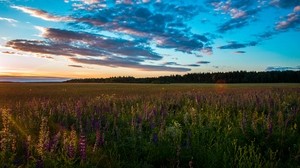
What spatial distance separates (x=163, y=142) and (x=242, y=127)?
187 centimetres

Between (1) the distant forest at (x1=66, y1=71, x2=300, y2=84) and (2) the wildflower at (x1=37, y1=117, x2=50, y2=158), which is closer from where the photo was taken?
(2) the wildflower at (x1=37, y1=117, x2=50, y2=158)

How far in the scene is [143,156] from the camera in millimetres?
4789

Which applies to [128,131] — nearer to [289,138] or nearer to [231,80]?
[289,138]

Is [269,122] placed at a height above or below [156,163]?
above

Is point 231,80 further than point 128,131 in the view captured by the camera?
Yes

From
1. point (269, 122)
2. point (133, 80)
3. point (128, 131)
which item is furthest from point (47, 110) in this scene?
point (133, 80)

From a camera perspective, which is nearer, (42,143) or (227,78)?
(42,143)

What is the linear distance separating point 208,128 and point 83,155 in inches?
127

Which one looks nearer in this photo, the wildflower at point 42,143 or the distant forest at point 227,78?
the wildflower at point 42,143

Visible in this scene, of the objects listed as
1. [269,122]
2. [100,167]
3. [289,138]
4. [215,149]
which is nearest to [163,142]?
[215,149]

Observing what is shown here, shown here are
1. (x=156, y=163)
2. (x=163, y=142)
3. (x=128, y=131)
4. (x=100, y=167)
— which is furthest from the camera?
(x=128, y=131)

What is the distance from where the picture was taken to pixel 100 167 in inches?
162

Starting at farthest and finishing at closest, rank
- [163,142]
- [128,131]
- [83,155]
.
Result: [128,131], [163,142], [83,155]

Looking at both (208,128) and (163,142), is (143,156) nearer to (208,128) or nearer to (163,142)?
(163,142)
